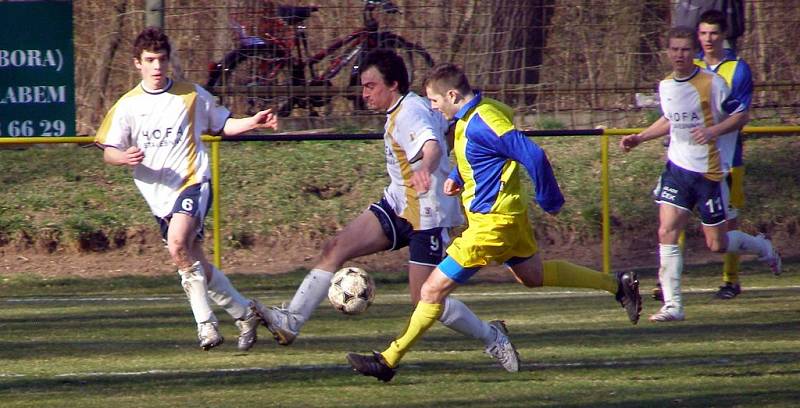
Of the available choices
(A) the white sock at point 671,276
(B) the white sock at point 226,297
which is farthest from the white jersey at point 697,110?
(B) the white sock at point 226,297

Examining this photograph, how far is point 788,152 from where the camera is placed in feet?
50.1

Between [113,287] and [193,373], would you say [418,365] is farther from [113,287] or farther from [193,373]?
[113,287]

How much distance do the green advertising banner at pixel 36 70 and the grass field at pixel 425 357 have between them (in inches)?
72.0

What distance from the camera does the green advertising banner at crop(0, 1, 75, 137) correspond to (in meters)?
12.0

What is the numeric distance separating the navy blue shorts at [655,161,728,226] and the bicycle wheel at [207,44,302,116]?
6227 millimetres

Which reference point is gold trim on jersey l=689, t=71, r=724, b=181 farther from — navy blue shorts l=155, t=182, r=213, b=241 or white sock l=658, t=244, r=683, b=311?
navy blue shorts l=155, t=182, r=213, b=241

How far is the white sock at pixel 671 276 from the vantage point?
29.1 feet

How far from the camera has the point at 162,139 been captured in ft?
25.4

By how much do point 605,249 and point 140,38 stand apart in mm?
5373

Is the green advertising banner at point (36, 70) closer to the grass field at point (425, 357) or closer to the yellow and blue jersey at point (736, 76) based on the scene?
the grass field at point (425, 357)

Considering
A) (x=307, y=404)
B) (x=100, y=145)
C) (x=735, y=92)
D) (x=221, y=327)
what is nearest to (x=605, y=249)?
(x=735, y=92)

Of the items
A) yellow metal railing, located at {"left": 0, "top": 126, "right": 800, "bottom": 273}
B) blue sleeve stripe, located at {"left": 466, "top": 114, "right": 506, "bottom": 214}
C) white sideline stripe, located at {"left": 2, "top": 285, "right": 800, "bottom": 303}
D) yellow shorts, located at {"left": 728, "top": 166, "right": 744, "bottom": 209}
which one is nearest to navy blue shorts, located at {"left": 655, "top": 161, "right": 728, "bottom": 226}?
yellow shorts, located at {"left": 728, "top": 166, "right": 744, "bottom": 209}

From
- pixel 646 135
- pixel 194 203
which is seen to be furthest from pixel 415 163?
pixel 646 135

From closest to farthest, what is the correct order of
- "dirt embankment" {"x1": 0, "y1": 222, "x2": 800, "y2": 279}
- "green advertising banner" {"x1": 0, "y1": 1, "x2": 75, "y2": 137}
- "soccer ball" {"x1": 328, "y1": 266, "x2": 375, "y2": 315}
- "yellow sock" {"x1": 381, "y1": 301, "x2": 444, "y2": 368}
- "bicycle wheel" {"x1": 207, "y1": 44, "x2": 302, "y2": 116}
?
"yellow sock" {"x1": 381, "y1": 301, "x2": 444, "y2": 368}, "soccer ball" {"x1": 328, "y1": 266, "x2": 375, "y2": 315}, "green advertising banner" {"x1": 0, "y1": 1, "x2": 75, "y2": 137}, "dirt embankment" {"x1": 0, "y1": 222, "x2": 800, "y2": 279}, "bicycle wheel" {"x1": 207, "y1": 44, "x2": 302, "y2": 116}
